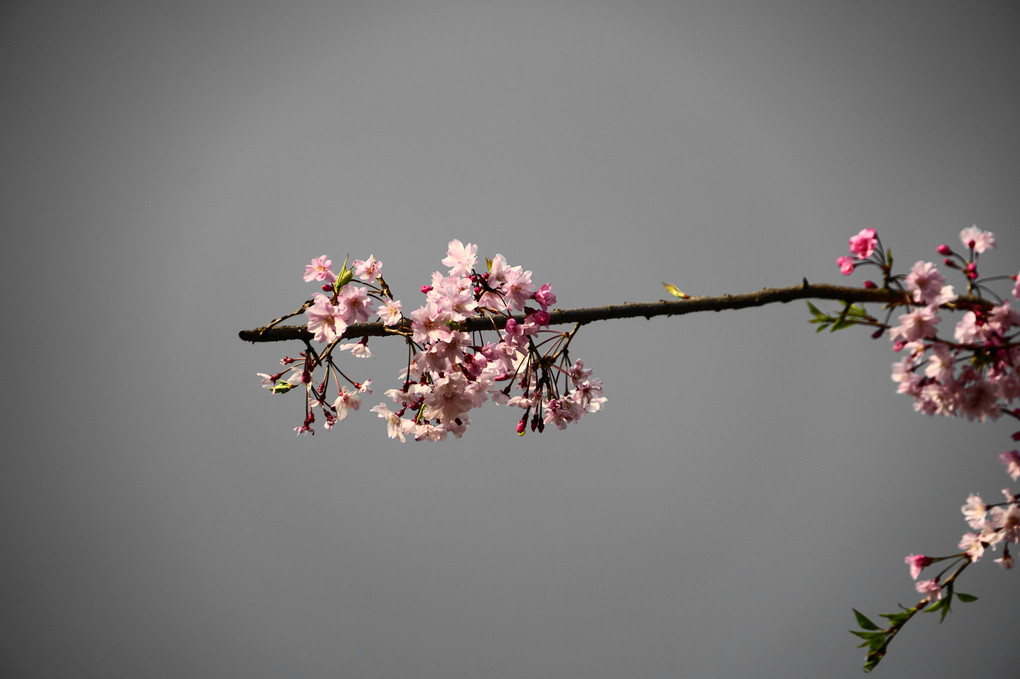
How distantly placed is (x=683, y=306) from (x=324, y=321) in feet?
1.66

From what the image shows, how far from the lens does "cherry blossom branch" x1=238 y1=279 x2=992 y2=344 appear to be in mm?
718

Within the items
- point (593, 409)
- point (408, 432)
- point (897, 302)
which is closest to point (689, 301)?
point (897, 302)

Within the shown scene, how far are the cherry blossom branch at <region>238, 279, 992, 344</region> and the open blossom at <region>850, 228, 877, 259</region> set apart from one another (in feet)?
0.30

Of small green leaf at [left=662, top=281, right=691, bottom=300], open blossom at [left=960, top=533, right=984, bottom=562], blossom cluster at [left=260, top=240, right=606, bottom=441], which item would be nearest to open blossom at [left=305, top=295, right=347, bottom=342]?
blossom cluster at [left=260, top=240, right=606, bottom=441]

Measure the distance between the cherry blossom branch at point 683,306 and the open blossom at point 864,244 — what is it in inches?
3.6

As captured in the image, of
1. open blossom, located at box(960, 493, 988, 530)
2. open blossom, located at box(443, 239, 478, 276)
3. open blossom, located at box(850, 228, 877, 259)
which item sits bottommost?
open blossom, located at box(960, 493, 988, 530)

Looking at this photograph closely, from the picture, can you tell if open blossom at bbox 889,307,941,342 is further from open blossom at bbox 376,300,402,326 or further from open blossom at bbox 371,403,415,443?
open blossom at bbox 371,403,415,443

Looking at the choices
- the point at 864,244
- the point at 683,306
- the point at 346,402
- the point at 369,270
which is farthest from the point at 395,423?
the point at 864,244

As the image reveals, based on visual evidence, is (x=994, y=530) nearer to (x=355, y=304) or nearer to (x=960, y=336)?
(x=960, y=336)

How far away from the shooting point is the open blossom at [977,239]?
0.84 m

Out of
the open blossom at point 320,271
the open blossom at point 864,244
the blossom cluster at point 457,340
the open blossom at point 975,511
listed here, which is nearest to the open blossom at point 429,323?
the blossom cluster at point 457,340

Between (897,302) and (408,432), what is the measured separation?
824 millimetres

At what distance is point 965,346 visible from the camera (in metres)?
0.76

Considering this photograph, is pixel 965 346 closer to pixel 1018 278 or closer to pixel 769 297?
pixel 1018 278
